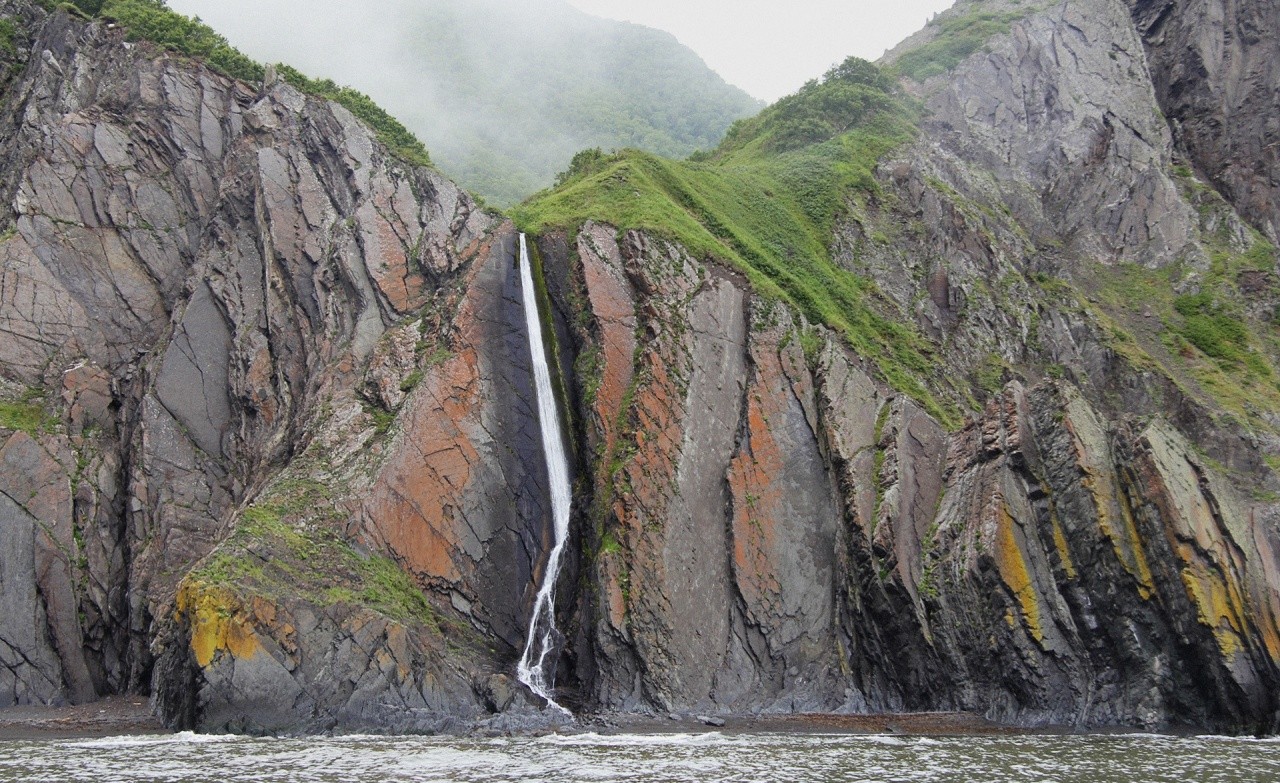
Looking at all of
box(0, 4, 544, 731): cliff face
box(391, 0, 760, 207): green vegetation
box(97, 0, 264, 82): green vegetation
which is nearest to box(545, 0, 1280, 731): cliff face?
box(0, 4, 544, 731): cliff face

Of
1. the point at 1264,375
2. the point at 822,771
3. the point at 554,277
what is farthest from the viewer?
the point at 1264,375

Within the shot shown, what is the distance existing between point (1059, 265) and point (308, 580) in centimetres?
4647

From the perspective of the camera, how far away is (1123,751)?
84.3ft

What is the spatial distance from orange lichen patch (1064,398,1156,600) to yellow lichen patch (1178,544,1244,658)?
4.07 ft

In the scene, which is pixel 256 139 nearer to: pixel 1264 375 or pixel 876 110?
pixel 876 110

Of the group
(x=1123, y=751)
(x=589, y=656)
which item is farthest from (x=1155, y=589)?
(x=589, y=656)

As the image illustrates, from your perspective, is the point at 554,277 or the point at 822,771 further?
the point at 554,277

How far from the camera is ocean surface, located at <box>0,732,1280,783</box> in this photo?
69.2 feet

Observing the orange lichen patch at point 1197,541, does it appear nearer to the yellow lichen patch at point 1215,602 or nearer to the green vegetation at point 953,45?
the yellow lichen patch at point 1215,602

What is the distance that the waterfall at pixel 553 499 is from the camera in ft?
117

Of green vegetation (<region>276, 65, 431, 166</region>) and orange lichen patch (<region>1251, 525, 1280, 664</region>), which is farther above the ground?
green vegetation (<region>276, 65, 431, 166</region>)

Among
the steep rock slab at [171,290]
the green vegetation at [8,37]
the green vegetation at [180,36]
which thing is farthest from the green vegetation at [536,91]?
the steep rock slab at [171,290]

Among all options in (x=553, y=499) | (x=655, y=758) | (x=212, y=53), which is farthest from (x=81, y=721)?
(x=212, y=53)

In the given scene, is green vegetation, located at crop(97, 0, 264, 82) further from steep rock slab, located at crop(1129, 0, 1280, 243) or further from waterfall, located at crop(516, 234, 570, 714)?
steep rock slab, located at crop(1129, 0, 1280, 243)
